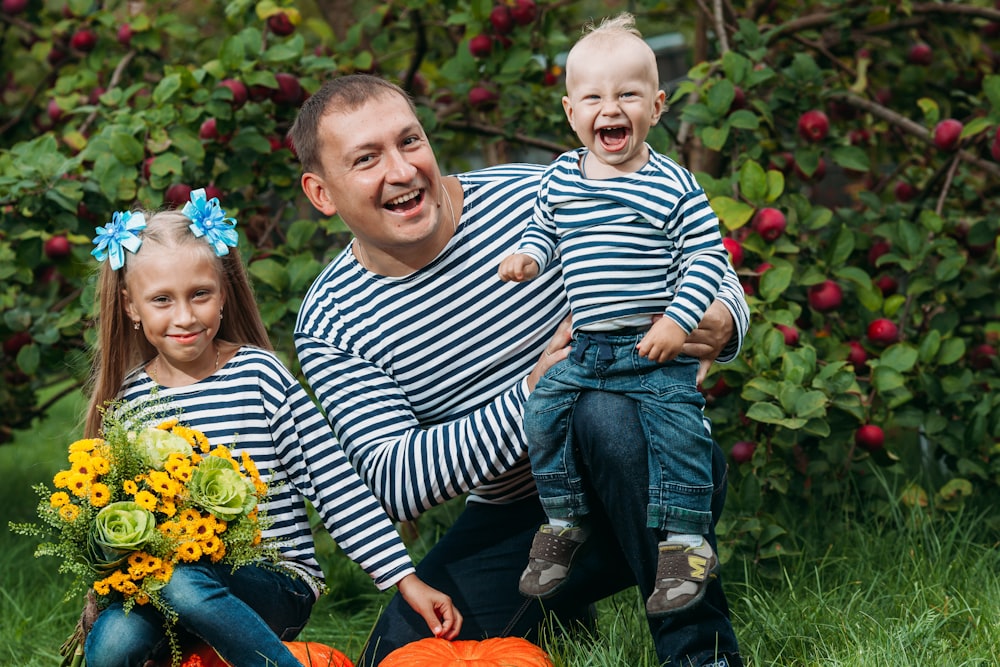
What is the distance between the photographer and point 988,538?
10.9ft

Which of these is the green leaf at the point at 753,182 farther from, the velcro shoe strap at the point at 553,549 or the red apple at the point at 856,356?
the velcro shoe strap at the point at 553,549

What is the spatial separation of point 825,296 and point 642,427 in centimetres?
109

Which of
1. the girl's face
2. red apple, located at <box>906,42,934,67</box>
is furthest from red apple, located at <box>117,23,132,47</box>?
red apple, located at <box>906,42,934,67</box>

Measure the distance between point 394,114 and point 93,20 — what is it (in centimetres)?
185

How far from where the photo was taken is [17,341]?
349 centimetres

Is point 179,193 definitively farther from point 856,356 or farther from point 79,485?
point 856,356

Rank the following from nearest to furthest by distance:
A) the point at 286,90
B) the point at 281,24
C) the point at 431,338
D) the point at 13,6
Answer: the point at 431,338
the point at 286,90
the point at 281,24
the point at 13,6

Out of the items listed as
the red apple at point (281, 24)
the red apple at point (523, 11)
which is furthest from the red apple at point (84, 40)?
the red apple at point (523, 11)

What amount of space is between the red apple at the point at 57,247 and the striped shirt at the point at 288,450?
41.1 inches

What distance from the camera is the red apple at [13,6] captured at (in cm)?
405

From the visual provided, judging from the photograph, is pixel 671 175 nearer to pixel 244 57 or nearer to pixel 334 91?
pixel 334 91

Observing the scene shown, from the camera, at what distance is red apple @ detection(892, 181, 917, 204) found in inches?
146

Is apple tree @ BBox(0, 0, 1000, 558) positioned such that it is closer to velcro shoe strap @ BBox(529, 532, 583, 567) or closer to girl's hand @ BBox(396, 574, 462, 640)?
velcro shoe strap @ BBox(529, 532, 583, 567)

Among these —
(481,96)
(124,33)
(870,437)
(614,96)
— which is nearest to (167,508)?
(614,96)
